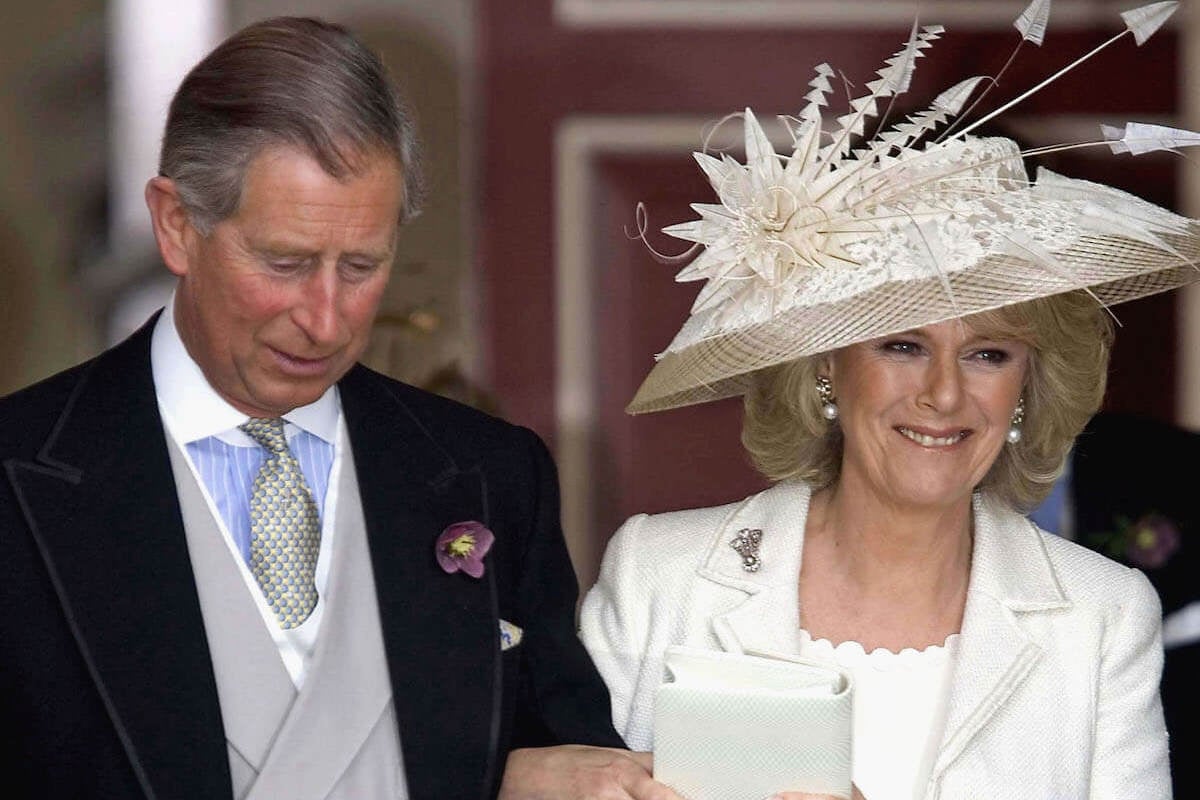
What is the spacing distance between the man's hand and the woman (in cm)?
28

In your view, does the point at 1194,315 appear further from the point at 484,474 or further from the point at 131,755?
the point at 131,755

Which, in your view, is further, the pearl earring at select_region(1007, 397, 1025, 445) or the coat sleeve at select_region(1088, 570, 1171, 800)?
the pearl earring at select_region(1007, 397, 1025, 445)

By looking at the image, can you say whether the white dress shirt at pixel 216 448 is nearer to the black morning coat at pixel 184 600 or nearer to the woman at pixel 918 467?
the black morning coat at pixel 184 600

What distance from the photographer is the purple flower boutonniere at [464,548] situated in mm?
2676

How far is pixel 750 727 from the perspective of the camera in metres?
2.54

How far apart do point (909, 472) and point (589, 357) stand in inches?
59.3

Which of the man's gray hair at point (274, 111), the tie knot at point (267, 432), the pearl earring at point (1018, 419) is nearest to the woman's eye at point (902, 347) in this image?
the pearl earring at point (1018, 419)

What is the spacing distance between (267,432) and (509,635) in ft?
1.31

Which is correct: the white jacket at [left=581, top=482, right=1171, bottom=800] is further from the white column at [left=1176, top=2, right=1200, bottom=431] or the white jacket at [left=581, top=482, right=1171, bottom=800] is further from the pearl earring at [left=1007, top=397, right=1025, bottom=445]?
the white column at [left=1176, top=2, right=1200, bottom=431]

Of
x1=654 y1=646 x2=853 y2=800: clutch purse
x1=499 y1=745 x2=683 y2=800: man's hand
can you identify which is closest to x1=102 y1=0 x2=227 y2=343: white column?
x1=499 y1=745 x2=683 y2=800: man's hand

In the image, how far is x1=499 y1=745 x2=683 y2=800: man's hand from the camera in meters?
2.68

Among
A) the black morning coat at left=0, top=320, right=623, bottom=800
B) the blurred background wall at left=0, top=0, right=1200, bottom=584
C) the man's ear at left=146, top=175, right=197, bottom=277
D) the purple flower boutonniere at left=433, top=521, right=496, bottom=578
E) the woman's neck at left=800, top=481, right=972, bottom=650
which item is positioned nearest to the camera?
the black morning coat at left=0, top=320, right=623, bottom=800

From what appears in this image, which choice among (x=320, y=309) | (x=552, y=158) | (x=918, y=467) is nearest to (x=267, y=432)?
(x=320, y=309)

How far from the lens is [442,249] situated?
4387 mm
